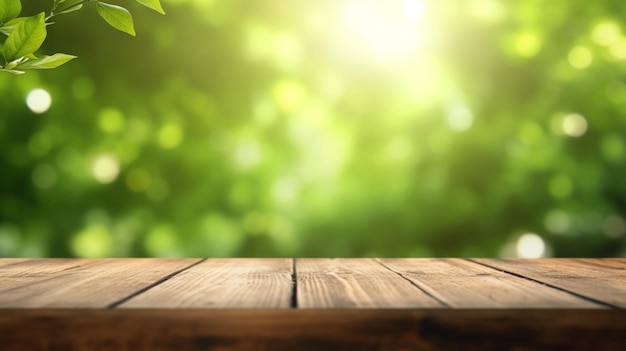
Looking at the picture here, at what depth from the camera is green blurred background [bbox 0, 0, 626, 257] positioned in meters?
1.67

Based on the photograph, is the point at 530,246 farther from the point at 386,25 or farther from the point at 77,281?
the point at 77,281

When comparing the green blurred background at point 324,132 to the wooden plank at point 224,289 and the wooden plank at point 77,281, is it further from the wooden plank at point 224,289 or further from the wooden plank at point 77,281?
the wooden plank at point 224,289

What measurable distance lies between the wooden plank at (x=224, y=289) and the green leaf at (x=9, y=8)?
1.29ft

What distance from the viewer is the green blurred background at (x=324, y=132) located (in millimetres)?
1666

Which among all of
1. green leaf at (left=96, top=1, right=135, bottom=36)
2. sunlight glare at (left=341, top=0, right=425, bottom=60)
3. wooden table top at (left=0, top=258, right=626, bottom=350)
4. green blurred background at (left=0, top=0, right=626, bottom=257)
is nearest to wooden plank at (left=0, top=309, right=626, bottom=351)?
wooden table top at (left=0, top=258, right=626, bottom=350)

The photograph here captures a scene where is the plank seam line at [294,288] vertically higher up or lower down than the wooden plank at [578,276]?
higher up

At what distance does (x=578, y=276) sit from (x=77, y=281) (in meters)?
0.71

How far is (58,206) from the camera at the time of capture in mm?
1665

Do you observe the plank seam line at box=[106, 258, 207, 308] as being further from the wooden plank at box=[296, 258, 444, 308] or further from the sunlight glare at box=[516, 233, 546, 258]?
the sunlight glare at box=[516, 233, 546, 258]

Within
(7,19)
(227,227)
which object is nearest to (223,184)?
(227,227)

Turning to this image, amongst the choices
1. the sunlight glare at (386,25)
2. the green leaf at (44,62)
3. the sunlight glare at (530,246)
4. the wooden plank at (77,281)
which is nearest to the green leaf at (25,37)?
the green leaf at (44,62)

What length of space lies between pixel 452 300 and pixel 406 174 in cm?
102

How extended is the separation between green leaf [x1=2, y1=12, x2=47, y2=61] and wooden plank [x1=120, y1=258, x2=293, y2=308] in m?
0.34

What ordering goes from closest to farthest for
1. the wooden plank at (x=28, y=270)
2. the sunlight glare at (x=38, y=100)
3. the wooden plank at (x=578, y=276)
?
the wooden plank at (x=578, y=276)
the wooden plank at (x=28, y=270)
the sunlight glare at (x=38, y=100)
